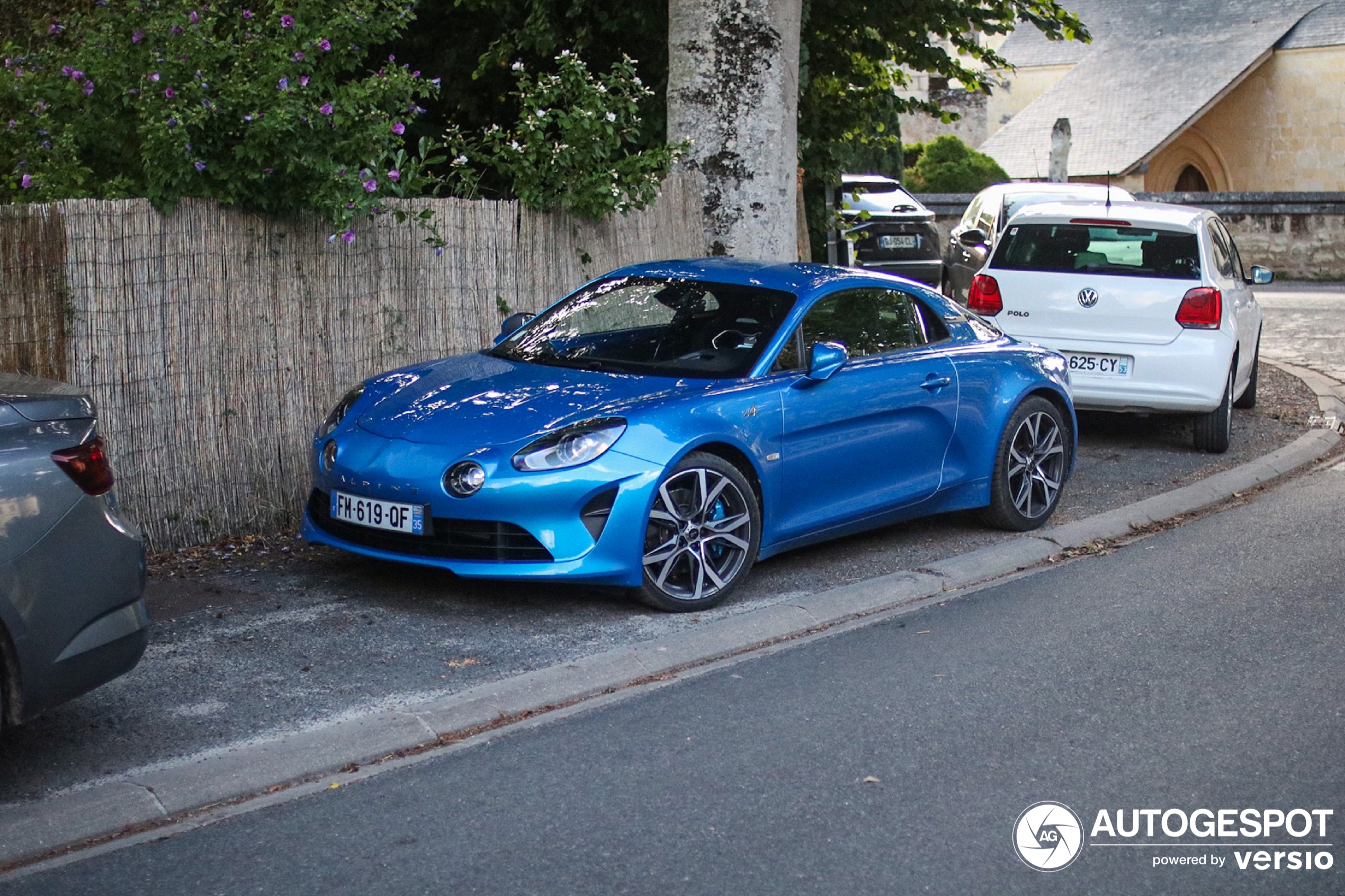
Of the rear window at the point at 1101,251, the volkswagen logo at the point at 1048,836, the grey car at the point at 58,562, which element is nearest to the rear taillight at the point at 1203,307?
the rear window at the point at 1101,251

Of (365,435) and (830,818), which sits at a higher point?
(365,435)

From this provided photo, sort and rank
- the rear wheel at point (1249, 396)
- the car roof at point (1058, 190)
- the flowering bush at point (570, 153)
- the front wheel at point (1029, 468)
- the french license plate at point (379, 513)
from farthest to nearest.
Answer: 1. the car roof at point (1058, 190)
2. the rear wheel at point (1249, 396)
3. the flowering bush at point (570, 153)
4. the front wheel at point (1029, 468)
5. the french license plate at point (379, 513)

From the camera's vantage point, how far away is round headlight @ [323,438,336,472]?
275 inches

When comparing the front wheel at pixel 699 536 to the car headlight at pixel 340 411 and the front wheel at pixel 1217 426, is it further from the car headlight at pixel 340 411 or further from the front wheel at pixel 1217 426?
the front wheel at pixel 1217 426

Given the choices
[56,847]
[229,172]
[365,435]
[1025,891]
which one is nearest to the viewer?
[1025,891]

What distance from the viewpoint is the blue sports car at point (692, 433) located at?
6.49 m

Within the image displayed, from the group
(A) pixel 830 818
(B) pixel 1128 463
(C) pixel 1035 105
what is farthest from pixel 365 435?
(C) pixel 1035 105

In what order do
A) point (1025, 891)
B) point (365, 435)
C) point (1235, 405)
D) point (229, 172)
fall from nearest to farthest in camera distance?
point (1025, 891), point (365, 435), point (229, 172), point (1235, 405)

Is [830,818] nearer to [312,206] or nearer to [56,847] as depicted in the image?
[56,847]

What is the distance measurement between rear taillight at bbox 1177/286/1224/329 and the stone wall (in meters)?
20.1

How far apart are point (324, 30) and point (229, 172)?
0.95 m

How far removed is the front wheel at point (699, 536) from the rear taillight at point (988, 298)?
498cm

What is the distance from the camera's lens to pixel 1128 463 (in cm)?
1078

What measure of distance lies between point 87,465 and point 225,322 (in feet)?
11.7
